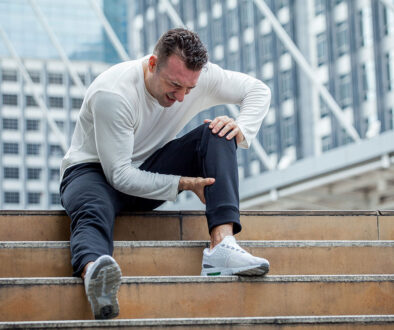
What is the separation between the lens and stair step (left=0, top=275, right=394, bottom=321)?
295 cm

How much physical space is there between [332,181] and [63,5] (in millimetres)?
38897

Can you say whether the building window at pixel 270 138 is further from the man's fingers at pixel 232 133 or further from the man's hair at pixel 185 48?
the man's hair at pixel 185 48

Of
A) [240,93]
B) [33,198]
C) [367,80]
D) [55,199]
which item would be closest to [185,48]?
[240,93]

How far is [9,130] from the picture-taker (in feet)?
209

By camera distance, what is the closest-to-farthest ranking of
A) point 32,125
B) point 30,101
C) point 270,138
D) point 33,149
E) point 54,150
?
point 270,138, point 54,150, point 30,101, point 32,125, point 33,149

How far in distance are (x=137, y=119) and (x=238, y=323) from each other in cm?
109

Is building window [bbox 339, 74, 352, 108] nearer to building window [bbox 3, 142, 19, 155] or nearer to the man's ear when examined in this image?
building window [bbox 3, 142, 19, 155]

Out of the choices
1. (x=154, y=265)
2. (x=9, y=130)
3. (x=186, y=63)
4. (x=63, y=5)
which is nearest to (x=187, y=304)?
→ (x=154, y=265)

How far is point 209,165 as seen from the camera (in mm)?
3406

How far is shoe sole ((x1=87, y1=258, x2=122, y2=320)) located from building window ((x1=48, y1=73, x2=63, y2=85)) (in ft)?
201

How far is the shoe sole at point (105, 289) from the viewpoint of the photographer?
2752 mm

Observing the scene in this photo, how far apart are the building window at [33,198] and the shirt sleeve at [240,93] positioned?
196ft

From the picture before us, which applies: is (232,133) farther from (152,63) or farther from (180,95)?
(152,63)

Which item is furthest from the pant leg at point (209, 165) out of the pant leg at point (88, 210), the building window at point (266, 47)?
the building window at point (266, 47)
